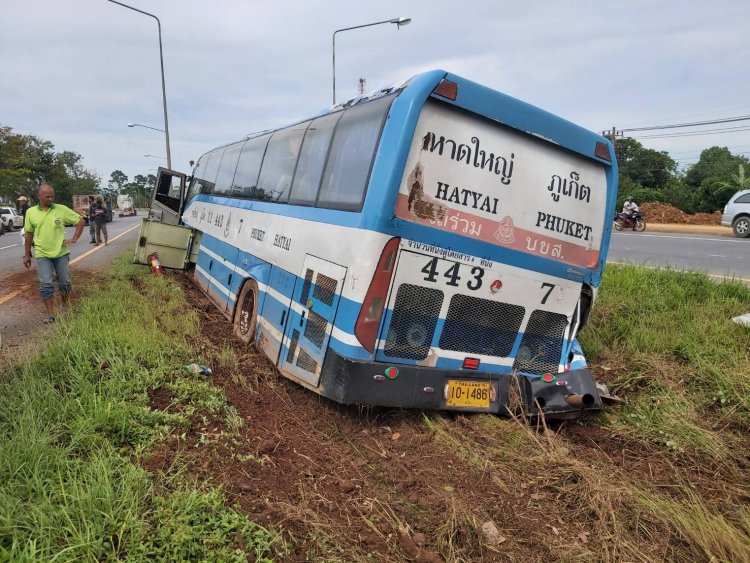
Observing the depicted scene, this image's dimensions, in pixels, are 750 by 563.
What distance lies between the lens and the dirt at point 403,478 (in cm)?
284

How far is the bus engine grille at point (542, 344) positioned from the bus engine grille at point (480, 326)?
16 cm

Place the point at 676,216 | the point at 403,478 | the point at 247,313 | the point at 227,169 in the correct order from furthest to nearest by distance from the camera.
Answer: the point at 676,216 → the point at 227,169 → the point at 247,313 → the point at 403,478

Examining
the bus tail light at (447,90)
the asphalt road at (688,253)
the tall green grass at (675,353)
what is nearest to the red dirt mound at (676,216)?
the asphalt road at (688,253)

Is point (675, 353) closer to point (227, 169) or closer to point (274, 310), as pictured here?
point (274, 310)

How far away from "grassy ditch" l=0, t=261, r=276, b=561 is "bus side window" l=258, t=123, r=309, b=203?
1.98 metres

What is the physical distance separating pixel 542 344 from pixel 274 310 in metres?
2.58

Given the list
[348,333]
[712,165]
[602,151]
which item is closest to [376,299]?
[348,333]

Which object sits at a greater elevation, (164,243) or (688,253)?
(688,253)

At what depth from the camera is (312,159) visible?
17.1 ft

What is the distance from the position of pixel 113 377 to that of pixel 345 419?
1821 mm

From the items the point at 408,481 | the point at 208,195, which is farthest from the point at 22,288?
A: the point at 408,481

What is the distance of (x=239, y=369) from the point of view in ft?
17.1

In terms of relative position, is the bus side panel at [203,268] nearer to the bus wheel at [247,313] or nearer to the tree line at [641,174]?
the bus wheel at [247,313]

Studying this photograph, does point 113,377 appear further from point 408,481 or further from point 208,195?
point 208,195
